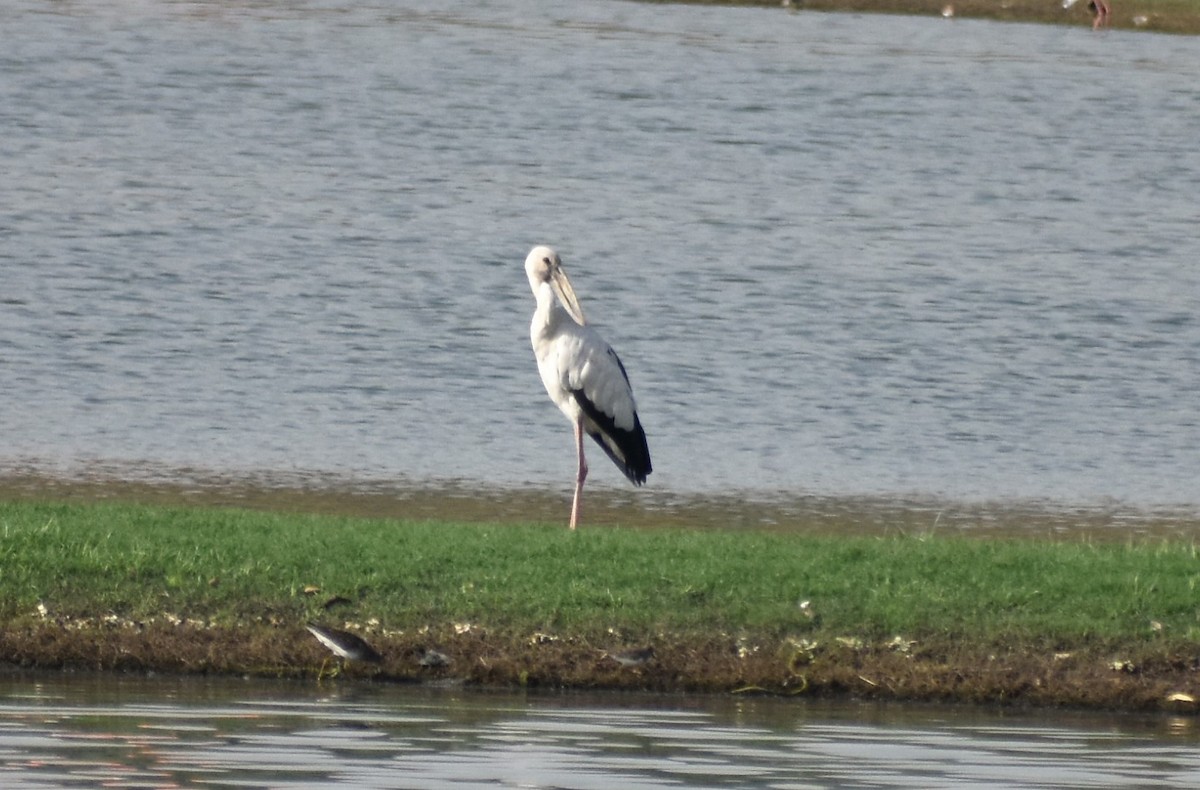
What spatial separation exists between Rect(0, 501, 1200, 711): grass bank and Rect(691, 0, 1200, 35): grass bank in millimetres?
24647

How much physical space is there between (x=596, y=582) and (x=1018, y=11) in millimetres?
26062

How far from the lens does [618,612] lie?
877 cm

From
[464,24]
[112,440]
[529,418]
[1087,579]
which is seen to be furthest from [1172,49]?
[1087,579]

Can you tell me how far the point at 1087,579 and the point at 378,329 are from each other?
31.7 feet

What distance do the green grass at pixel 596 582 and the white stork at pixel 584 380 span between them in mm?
2007

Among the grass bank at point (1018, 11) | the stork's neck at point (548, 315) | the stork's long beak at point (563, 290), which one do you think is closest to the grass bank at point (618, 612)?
the stork's neck at point (548, 315)

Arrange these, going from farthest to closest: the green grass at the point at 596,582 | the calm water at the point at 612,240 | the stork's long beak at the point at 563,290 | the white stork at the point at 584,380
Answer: the calm water at the point at 612,240 → the stork's long beak at the point at 563,290 → the white stork at the point at 584,380 → the green grass at the point at 596,582

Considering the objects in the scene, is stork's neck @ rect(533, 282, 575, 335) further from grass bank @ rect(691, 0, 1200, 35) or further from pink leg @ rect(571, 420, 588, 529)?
grass bank @ rect(691, 0, 1200, 35)

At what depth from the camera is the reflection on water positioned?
6734mm

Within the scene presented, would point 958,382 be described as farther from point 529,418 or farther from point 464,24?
point 464,24

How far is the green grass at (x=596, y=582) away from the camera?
8734 millimetres

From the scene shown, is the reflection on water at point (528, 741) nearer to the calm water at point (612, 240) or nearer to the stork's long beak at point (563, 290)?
the stork's long beak at point (563, 290)

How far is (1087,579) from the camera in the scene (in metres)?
9.26

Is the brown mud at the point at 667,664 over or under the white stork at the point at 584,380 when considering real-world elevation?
under
